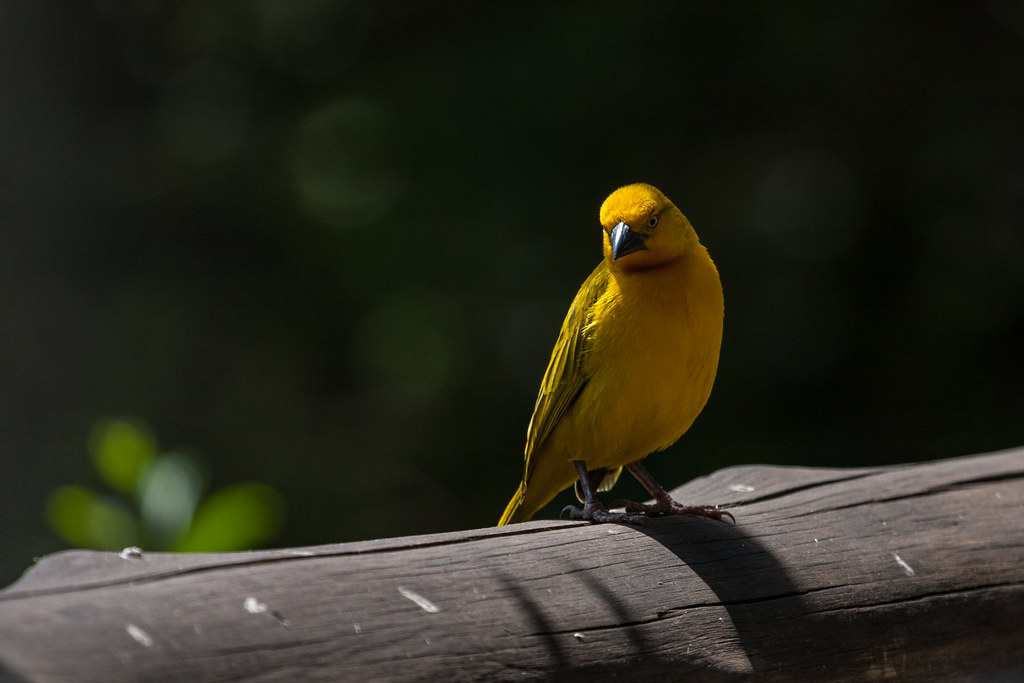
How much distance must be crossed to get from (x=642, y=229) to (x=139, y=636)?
183 cm

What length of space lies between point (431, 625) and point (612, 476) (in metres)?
1.61

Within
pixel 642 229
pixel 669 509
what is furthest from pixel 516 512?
pixel 642 229

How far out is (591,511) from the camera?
116 inches

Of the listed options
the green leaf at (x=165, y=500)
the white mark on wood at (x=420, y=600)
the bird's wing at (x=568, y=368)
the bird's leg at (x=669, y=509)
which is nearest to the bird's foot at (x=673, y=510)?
the bird's leg at (x=669, y=509)

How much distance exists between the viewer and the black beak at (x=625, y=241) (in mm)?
2906

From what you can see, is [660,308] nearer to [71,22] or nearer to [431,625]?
[431,625]

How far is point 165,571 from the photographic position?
1816 mm

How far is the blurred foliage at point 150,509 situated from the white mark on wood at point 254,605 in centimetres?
134

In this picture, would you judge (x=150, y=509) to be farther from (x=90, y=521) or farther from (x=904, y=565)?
(x=904, y=565)

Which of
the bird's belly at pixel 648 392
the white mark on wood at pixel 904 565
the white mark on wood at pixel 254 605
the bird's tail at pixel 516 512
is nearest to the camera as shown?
the white mark on wood at pixel 254 605

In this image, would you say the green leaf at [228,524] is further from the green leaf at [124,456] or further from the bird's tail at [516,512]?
the bird's tail at [516,512]

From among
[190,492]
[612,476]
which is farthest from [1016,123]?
[190,492]

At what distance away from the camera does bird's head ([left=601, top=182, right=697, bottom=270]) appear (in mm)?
2922

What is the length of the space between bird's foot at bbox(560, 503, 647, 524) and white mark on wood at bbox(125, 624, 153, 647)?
134 centimetres
